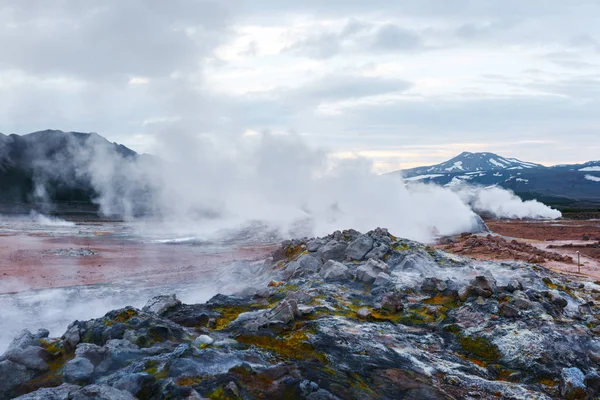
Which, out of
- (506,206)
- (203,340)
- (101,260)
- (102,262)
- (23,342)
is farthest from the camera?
(506,206)

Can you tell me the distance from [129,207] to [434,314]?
69.0 m

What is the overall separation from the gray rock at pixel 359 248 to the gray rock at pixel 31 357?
10307 millimetres

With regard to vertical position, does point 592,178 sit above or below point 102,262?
above

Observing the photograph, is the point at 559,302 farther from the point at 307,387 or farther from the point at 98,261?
the point at 98,261

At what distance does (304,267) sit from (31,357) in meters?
9.18

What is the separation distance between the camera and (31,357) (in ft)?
21.3

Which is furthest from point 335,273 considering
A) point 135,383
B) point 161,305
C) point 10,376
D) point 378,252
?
point 10,376

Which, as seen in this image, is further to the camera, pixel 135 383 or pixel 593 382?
pixel 593 382

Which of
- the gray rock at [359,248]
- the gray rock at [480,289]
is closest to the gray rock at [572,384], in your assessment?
the gray rock at [480,289]

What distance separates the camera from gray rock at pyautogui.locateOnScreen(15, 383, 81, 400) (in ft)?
16.7

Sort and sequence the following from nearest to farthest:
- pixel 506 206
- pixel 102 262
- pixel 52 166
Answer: pixel 102 262 → pixel 506 206 → pixel 52 166

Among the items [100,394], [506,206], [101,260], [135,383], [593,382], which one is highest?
[100,394]

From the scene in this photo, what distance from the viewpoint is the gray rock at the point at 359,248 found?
15523 mm

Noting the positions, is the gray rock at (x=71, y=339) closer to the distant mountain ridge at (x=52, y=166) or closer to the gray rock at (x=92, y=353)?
the gray rock at (x=92, y=353)
